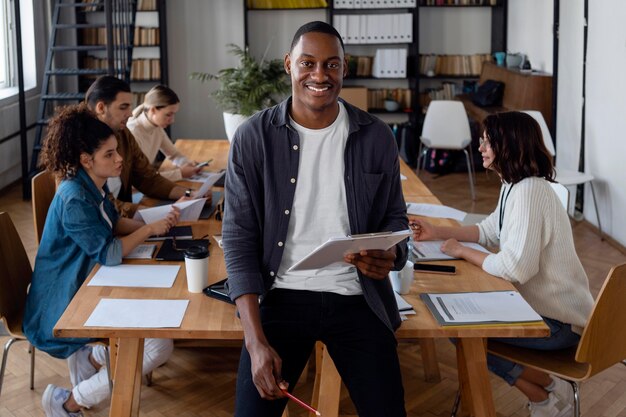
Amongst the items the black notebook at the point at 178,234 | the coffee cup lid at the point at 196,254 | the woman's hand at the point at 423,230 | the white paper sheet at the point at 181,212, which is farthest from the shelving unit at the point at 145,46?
the coffee cup lid at the point at 196,254

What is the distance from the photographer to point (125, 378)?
2291mm

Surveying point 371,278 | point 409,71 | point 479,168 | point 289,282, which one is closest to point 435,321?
point 371,278

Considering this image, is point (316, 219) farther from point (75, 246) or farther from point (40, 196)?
point (40, 196)

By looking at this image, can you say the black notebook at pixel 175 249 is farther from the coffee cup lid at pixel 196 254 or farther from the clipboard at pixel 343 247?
the clipboard at pixel 343 247

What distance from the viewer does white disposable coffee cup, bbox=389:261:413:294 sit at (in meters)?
2.38

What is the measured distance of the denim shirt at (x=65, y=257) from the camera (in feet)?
8.65

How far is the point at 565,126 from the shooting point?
6.48 metres

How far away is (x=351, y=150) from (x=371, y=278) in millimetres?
342

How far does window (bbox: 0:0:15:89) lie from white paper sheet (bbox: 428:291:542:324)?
6.15 meters

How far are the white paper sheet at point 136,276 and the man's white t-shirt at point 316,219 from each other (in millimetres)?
502

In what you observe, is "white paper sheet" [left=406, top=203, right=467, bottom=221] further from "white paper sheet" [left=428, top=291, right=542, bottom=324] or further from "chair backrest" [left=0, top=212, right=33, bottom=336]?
"chair backrest" [left=0, top=212, right=33, bottom=336]

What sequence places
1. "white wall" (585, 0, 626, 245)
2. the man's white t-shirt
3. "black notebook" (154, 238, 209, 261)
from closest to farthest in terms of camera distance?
the man's white t-shirt
"black notebook" (154, 238, 209, 261)
"white wall" (585, 0, 626, 245)

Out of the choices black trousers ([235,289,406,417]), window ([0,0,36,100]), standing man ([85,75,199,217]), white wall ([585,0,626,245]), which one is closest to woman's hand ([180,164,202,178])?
standing man ([85,75,199,217])

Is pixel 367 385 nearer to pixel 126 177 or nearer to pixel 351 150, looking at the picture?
pixel 351 150
